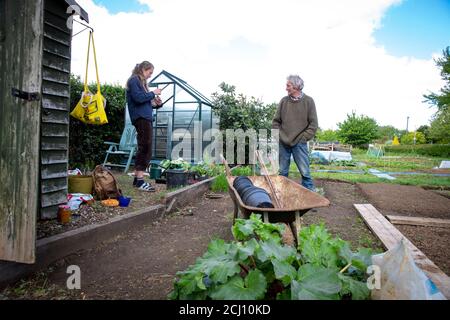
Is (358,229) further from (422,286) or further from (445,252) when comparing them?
(422,286)

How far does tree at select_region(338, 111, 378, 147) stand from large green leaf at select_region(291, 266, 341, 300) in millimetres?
36099

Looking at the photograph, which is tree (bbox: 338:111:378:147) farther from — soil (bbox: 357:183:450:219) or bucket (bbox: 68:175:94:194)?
bucket (bbox: 68:175:94:194)

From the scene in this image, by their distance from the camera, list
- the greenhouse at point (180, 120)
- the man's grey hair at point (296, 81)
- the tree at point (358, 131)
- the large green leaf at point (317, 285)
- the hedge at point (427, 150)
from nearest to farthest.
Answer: the large green leaf at point (317, 285) < the man's grey hair at point (296, 81) < the greenhouse at point (180, 120) < the hedge at point (427, 150) < the tree at point (358, 131)

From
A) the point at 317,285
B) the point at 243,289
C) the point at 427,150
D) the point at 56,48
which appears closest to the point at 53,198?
the point at 56,48

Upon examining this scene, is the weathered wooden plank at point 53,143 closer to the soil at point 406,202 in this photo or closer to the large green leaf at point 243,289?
the large green leaf at point 243,289

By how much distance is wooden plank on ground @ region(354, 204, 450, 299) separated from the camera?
2011 millimetres

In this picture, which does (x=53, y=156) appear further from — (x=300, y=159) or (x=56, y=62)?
(x=300, y=159)

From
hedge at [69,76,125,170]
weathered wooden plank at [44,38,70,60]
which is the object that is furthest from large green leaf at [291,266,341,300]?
hedge at [69,76,125,170]

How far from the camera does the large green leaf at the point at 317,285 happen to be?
1.16 meters

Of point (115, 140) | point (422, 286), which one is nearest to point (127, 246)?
point (422, 286)

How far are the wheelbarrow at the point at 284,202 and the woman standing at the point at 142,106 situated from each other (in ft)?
6.20

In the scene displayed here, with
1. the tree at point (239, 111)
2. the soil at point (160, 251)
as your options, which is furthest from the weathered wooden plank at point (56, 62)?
the tree at point (239, 111)

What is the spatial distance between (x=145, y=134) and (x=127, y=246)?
7.44 feet

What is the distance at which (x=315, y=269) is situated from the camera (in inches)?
50.4
